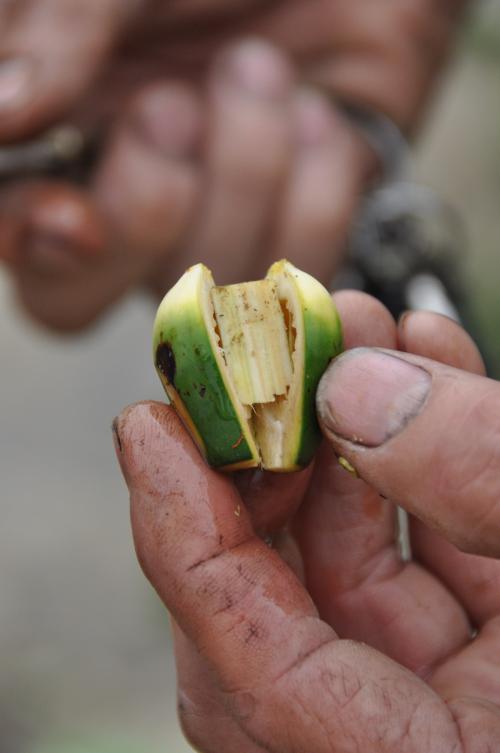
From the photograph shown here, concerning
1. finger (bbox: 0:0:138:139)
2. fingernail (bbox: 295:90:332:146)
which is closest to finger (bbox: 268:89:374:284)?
fingernail (bbox: 295:90:332:146)

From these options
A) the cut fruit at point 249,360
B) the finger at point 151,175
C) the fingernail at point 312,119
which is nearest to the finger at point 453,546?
the cut fruit at point 249,360

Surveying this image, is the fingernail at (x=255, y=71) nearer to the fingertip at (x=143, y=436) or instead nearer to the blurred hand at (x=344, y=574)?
the blurred hand at (x=344, y=574)

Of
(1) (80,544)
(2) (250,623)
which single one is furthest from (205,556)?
(1) (80,544)

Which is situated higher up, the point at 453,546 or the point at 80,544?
the point at 453,546

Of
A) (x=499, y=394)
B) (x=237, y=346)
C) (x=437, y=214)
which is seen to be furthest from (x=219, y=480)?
(x=437, y=214)

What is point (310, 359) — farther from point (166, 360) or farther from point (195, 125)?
point (195, 125)

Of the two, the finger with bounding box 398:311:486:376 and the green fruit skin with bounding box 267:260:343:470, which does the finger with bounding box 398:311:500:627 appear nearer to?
the finger with bounding box 398:311:486:376
